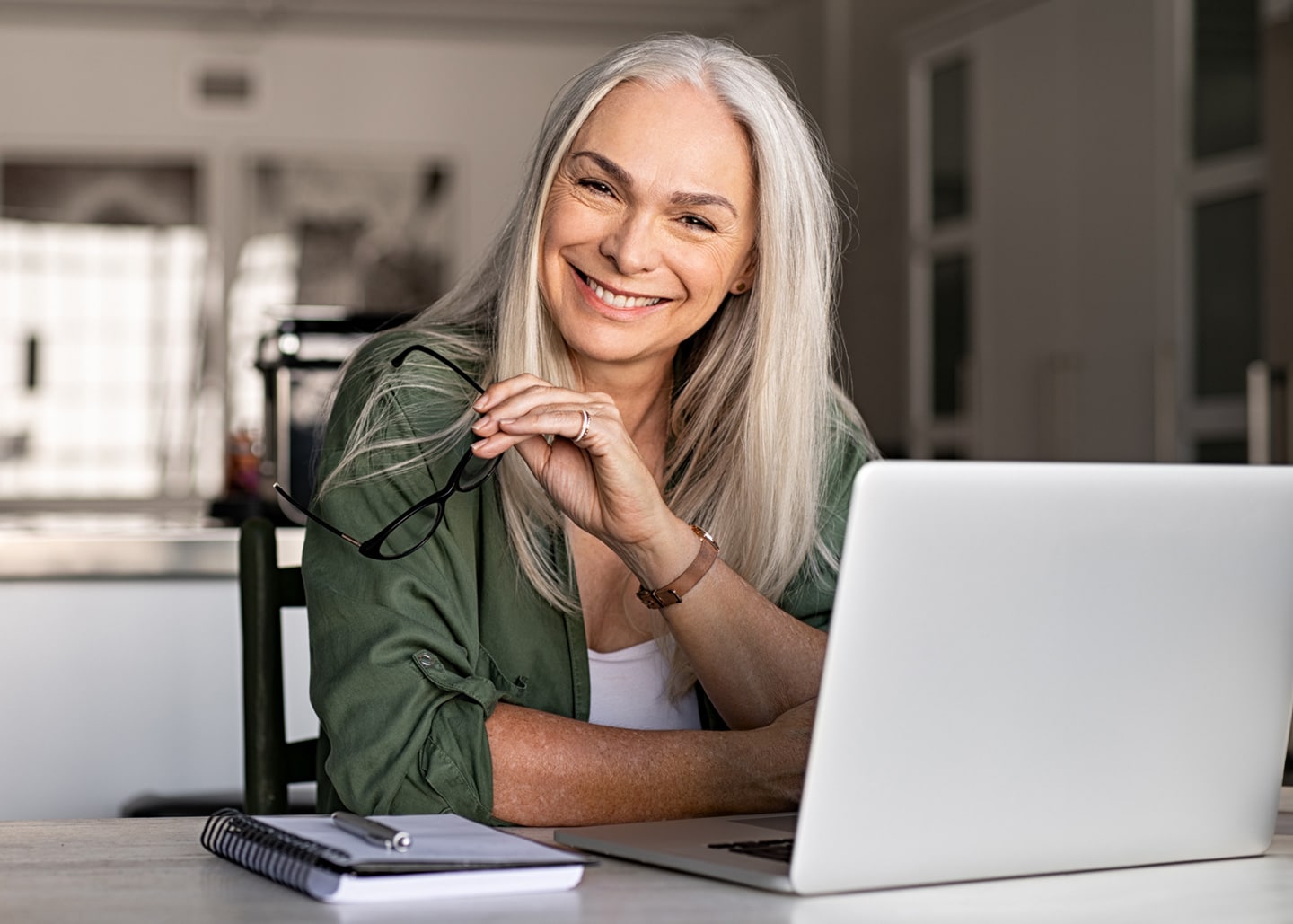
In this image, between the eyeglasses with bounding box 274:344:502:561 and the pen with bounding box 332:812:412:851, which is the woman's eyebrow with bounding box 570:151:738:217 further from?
the pen with bounding box 332:812:412:851

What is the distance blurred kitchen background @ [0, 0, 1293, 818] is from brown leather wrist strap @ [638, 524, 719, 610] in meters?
0.42

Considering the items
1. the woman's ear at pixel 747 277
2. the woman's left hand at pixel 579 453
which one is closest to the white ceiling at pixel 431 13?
the woman's ear at pixel 747 277

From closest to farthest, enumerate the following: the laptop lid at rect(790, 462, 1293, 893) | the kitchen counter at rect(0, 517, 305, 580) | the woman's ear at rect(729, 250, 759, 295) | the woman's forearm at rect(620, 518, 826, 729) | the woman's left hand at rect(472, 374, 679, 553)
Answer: the laptop lid at rect(790, 462, 1293, 893) < the woman's left hand at rect(472, 374, 679, 553) < the woman's forearm at rect(620, 518, 826, 729) < the woman's ear at rect(729, 250, 759, 295) < the kitchen counter at rect(0, 517, 305, 580)

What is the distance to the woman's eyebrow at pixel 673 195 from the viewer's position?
133 cm

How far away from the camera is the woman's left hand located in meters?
1.07

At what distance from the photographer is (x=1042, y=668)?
31.4 inches

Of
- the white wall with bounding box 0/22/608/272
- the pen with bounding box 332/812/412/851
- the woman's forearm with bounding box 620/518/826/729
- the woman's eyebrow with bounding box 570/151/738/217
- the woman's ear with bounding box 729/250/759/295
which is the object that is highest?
the white wall with bounding box 0/22/608/272

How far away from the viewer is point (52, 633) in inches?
88.5

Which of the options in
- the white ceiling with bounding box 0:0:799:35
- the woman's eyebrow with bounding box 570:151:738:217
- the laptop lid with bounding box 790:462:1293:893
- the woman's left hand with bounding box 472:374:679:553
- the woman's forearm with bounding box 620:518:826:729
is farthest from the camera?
the white ceiling with bounding box 0:0:799:35

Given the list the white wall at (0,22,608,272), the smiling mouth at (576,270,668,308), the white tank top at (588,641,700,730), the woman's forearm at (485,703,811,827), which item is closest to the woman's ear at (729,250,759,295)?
the smiling mouth at (576,270,668,308)

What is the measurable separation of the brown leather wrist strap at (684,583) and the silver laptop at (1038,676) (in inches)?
13.6

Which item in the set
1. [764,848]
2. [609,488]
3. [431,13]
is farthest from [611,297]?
[431,13]

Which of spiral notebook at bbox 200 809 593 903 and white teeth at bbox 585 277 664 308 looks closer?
spiral notebook at bbox 200 809 593 903

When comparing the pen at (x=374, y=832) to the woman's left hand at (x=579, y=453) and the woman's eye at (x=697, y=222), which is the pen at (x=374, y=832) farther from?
the woman's eye at (x=697, y=222)
